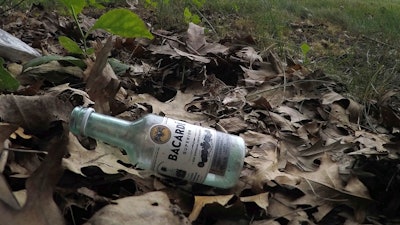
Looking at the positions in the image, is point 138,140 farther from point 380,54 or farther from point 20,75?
point 380,54

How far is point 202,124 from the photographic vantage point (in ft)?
5.86

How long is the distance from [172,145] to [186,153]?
0.04m

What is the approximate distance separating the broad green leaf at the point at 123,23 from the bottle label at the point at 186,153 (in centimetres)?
53

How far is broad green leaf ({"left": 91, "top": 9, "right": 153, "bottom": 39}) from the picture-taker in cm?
167

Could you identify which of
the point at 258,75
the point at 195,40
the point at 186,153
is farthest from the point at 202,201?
the point at 195,40

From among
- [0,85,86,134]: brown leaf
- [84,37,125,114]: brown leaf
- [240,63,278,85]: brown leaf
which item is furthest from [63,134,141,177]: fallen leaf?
[240,63,278,85]: brown leaf

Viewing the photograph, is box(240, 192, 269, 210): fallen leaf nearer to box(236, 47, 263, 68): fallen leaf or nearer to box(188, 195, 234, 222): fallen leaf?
box(188, 195, 234, 222): fallen leaf

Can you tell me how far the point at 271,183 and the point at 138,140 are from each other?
0.40m

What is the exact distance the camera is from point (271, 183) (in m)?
1.37

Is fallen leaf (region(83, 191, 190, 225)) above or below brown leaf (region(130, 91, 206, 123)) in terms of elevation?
above

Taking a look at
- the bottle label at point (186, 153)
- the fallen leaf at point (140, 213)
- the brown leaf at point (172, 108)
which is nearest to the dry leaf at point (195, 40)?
the brown leaf at point (172, 108)

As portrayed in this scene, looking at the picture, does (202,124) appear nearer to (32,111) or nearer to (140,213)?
(32,111)

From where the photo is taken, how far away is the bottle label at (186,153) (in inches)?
48.8

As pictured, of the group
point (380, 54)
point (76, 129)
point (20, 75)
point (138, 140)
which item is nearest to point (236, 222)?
point (138, 140)
